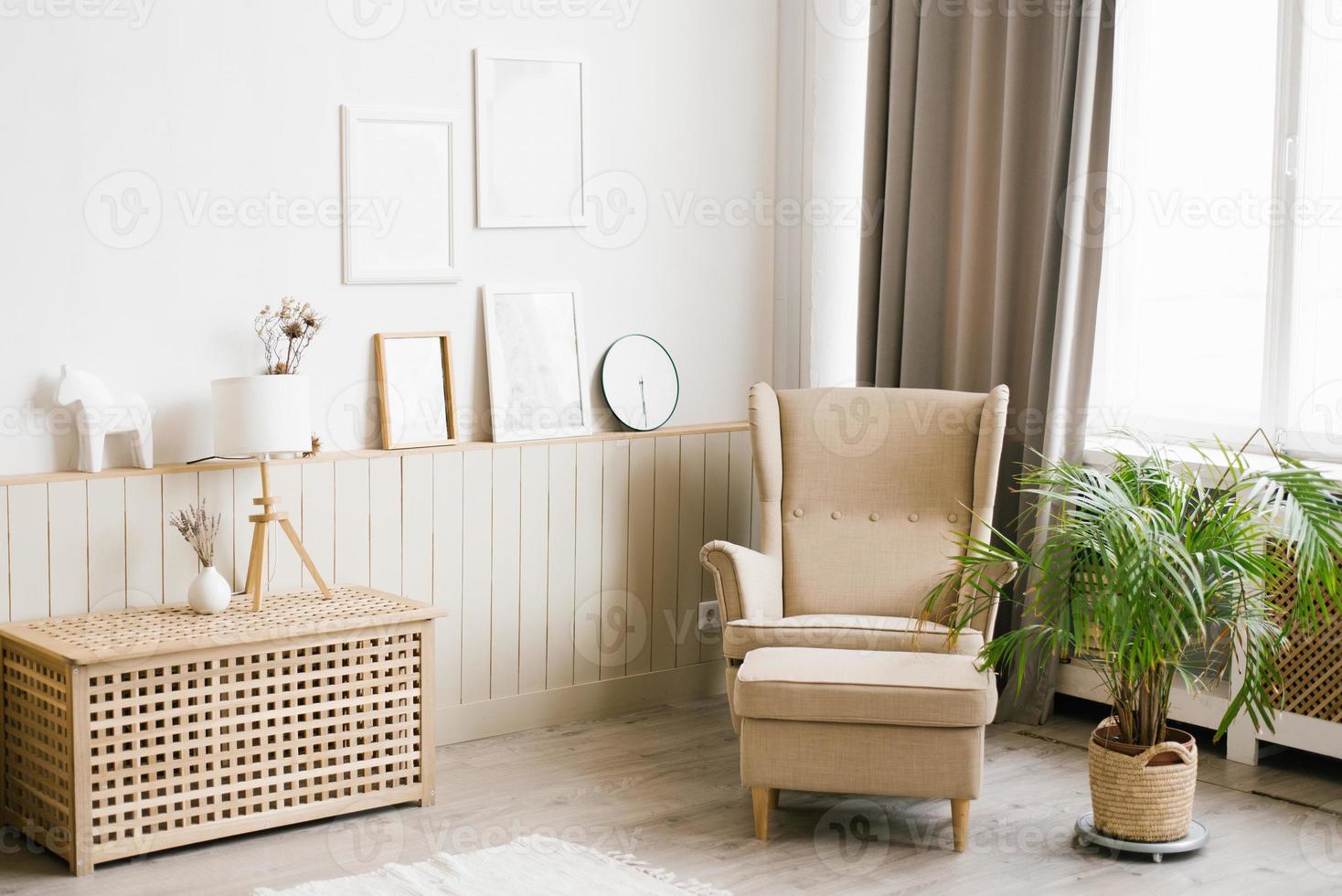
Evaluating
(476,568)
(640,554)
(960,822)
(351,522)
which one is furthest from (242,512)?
(960,822)

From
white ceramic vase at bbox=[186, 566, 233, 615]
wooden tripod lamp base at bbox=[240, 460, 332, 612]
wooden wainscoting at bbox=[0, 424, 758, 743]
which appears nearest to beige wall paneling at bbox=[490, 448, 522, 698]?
wooden wainscoting at bbox=[0, 424, 758, 743]

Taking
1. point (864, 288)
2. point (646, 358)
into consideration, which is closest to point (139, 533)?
point (646, 358)

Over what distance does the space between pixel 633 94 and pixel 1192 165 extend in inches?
60.8

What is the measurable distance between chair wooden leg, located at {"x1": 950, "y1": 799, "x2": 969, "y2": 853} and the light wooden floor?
0.10 feet

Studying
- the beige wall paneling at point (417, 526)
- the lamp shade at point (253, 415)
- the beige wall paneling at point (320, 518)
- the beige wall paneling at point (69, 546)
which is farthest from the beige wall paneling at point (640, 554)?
the beige wall paneling at point (69, 546)

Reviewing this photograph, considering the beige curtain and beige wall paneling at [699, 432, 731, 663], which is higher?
the beige curtain

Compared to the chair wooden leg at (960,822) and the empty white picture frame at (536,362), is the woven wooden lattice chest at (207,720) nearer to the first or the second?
the empty white picture frame at (536,362)

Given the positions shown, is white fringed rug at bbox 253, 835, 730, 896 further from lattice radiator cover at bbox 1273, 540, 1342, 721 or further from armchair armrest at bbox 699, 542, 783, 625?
lattice radiator cover at bbox 1273, 540, 1342, 721

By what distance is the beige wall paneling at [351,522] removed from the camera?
3523 millimetres

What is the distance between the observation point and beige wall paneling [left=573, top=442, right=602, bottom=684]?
393 centimetres

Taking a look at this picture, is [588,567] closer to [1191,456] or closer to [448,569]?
[448,569]

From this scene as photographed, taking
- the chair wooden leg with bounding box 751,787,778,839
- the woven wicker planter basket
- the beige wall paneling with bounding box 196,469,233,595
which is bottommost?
the chair wooden leg with bounding box 751,787,778,839

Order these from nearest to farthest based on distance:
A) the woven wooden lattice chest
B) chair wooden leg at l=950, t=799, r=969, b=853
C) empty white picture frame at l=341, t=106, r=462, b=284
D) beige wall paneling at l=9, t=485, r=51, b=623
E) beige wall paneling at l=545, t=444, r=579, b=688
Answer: the woven wooden lattice chest, chair wooden leg at l=950, t=799, r=969, b=853, beige wall paneling at l=9, t=485, r=51, b=623, empty white picture frame at l=341, t=106, r=462, b=284, beige wall paneling at l=545, t=444, r=579, b=688

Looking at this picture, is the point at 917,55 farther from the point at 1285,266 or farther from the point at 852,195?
the point at 1285,266
